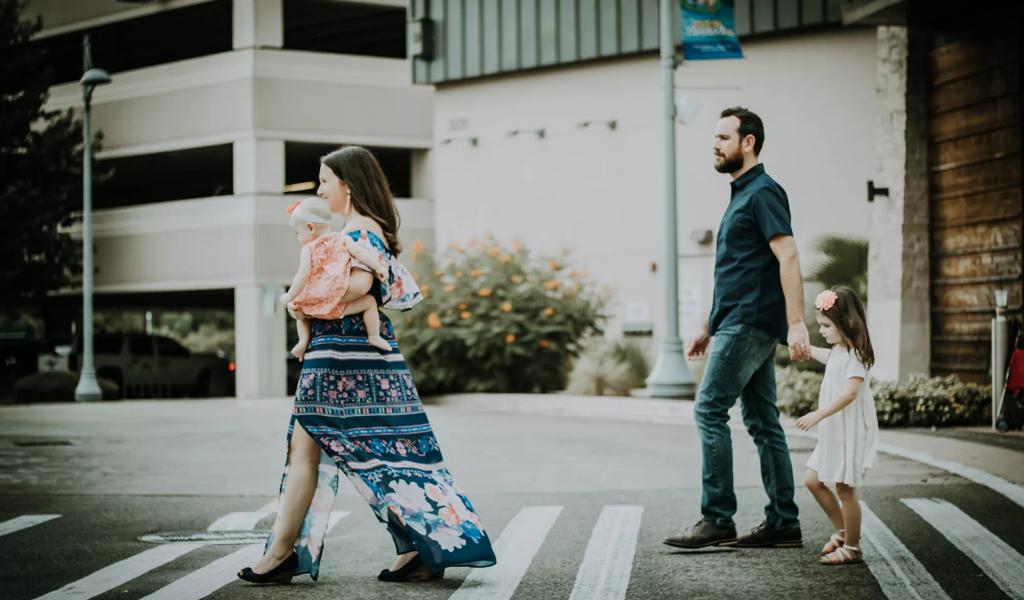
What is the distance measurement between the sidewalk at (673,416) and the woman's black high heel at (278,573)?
17.3ft

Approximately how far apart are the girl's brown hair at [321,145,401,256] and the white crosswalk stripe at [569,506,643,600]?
1.68 m

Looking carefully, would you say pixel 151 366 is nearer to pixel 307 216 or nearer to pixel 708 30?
pixel 708 30

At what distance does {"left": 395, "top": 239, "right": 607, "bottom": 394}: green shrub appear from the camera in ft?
68.4

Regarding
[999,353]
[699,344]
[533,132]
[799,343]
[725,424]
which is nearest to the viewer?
[799,343]

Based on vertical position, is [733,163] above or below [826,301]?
above

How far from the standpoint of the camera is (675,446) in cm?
1307

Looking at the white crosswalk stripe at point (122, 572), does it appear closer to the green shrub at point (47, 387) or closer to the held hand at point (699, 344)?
the held hand at point (699, 344)

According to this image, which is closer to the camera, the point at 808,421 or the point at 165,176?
the point at 808,421

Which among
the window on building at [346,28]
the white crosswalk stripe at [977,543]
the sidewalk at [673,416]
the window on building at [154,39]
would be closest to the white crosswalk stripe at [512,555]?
the white crosswalk stripe at [977,543]

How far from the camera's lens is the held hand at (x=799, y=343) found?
21.0 ft

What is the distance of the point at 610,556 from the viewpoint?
678 cm

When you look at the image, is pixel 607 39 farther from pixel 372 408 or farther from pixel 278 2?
pixel 372 408

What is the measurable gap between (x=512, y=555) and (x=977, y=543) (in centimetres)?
228

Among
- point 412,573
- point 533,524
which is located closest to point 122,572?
point 412,573
